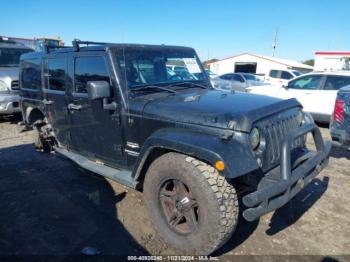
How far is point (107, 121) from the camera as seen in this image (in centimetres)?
390

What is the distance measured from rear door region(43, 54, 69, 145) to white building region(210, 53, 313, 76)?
1356 inches

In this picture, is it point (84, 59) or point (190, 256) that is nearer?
point (190, 256)

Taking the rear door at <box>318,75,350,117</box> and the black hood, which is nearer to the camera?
the black hood

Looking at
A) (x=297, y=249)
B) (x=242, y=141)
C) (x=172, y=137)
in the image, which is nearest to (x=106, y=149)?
(x=172, y=137)

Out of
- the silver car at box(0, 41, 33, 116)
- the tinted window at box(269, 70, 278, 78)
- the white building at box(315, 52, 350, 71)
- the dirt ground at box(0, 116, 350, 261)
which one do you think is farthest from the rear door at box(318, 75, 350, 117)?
the white building at box(315, 52, 350, 71)

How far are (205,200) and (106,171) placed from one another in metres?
1.65

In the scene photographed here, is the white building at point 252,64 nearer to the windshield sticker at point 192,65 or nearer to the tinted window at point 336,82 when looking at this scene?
the tinted window at point 336,82

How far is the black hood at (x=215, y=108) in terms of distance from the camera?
291cm

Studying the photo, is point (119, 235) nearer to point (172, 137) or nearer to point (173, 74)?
point (172, 137)

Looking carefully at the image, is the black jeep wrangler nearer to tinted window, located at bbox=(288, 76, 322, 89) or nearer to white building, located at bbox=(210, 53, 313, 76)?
tinted window, located at bbox=(288, 76, 322, 89)

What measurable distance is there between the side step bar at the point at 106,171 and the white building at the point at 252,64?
34.9 meters

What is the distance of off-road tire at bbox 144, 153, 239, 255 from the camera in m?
2.78

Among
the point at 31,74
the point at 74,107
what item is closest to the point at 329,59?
the point at 31,74

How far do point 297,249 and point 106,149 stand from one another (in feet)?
8.26
